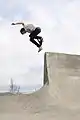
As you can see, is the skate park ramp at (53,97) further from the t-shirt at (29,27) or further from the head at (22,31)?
the head at (22,31)

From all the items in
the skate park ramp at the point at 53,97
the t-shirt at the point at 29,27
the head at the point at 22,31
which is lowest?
the skate park ramp at the point at 53,97

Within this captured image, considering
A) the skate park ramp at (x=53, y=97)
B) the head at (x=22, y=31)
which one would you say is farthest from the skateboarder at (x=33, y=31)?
the skate park ramp at (x=53, y=97)

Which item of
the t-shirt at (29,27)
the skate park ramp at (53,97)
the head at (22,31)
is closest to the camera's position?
the skate park ramp at (53,97)

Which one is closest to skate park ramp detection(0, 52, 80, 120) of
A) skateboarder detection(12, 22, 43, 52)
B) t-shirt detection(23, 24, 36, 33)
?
skateboarder detection(12, 22, 43, 52)

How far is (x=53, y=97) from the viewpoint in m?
8.84

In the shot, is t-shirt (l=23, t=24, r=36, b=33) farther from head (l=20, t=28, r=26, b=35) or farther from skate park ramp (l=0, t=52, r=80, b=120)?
skate park ramp (l=0, t=52, r=80, b=120)

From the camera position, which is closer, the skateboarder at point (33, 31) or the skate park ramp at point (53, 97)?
the skate park ramp at point (53, 97)

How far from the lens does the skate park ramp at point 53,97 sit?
817 cm

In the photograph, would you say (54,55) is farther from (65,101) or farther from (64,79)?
(65,101)

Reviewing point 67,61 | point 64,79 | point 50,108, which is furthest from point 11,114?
point 67,61

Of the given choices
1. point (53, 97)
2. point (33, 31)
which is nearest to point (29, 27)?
point (33, 31)

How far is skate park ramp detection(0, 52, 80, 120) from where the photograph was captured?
817 centimetres

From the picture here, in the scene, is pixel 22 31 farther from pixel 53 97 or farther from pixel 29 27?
pixel 53 97

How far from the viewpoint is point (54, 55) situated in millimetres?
10117
